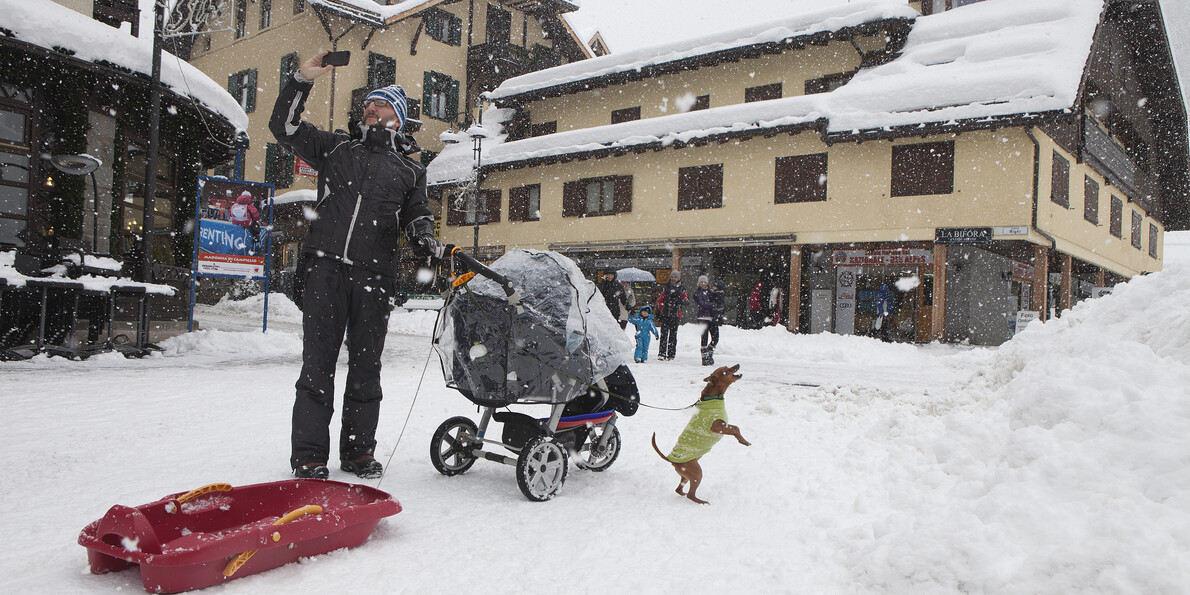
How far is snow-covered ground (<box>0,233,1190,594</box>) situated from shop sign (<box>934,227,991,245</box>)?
13.6 meters

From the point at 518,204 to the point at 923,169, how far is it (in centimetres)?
1550

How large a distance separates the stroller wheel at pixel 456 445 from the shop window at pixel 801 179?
18669 mm

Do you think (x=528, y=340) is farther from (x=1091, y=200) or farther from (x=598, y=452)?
(x=1091, y=200)

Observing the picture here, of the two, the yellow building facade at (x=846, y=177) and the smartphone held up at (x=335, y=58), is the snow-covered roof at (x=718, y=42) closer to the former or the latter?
the yellow building facade at (x=846, y=177)

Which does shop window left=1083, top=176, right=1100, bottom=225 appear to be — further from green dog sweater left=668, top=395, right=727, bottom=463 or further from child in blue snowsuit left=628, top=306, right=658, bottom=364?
green dog sweater left=668, top=395, right=727, bottom=463

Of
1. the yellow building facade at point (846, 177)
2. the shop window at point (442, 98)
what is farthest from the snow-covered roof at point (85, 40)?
the shop window at point (442, 98)

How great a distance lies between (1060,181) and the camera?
19.8 m

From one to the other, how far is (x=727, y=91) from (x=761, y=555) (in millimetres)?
24051

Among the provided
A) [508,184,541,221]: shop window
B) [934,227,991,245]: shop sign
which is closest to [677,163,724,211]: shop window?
[508,184,541,221]: shop window

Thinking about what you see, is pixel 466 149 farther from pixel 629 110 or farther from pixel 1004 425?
pixel 1004 425

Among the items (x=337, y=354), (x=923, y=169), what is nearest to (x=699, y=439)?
(x=337, y=354)

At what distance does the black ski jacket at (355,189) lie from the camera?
154 inches

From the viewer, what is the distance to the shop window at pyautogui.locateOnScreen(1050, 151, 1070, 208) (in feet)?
62.7

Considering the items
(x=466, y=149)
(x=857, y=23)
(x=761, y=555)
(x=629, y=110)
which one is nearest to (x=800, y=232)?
(x=857, y=23)
